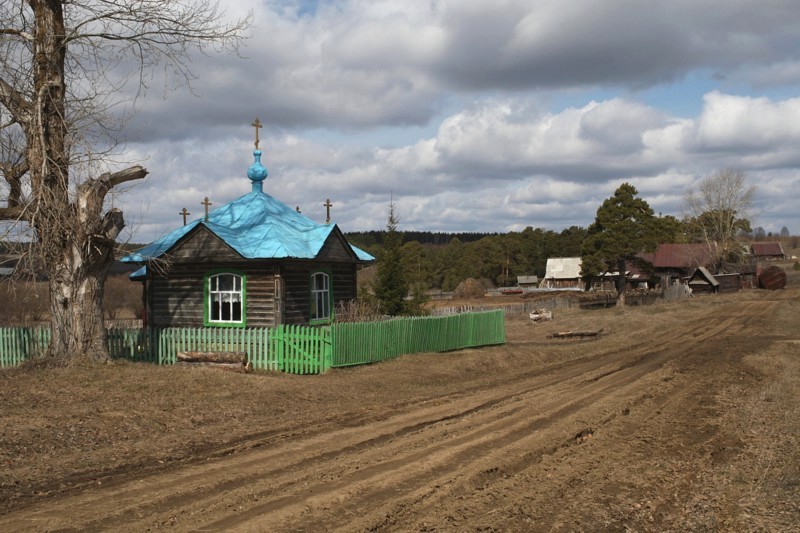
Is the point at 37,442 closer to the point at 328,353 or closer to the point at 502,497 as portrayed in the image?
the point at 502,497

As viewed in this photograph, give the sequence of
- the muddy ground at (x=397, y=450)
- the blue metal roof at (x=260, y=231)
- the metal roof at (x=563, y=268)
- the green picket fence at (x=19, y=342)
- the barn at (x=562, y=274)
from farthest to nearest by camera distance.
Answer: the metal roof at (x=563, y=268)
the barn at (x=562, y=274)
the blue metal roof at (x=260, y=231)
the green picket fence at (x=19, y=342)
the muddy ground at (x=397, y=450)

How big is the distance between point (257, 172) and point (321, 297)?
5.47 m

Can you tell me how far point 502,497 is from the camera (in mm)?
7918

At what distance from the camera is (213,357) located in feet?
59.3

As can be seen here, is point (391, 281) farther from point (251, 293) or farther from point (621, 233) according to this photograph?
point (621, 233)

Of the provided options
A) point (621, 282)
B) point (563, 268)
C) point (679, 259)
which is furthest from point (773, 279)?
point (621, 282)

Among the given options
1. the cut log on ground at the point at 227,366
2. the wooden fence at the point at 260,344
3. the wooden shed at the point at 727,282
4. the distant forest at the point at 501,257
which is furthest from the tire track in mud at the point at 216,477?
the distant forest at the point at 501,257

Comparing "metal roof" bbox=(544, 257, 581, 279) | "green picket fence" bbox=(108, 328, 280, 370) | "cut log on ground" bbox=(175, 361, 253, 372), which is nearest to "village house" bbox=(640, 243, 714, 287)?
"metal roof" bbox=(544, 257, 581, 279)

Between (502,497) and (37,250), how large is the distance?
13055mm

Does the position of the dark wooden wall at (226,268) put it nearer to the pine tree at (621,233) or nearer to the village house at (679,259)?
the pine tree at (621,233)

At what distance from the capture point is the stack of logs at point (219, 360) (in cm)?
1792

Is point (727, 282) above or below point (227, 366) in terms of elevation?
above

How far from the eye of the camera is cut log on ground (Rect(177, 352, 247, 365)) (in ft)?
59.0

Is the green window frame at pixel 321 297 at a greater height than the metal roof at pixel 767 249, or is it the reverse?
the metal roof at pixel 767 249
